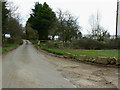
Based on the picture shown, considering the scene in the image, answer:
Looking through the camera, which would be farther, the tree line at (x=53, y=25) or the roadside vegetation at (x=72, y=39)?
the tree line at (x=53, y=25)

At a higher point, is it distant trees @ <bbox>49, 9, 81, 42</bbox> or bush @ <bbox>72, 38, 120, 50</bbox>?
distant trees @ <bbox>49, 9, 81, 42</bbox>

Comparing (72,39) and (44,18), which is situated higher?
(44,18)

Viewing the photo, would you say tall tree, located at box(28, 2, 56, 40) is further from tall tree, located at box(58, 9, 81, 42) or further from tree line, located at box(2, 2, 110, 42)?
tall tree, located at box(58, 9, 81, 42)

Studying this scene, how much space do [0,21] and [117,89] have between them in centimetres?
2189

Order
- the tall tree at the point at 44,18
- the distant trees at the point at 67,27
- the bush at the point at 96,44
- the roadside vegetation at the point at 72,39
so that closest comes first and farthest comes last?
the roadside vegetation at the point at 72,39 → the bush at the point at 96,44 → the distant trees at the point at 67,27 → the tall tree at the point at 44,18

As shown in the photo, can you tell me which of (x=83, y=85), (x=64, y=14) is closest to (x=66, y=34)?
(x=64, y=14)

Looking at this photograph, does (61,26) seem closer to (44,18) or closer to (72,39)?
(72,39)

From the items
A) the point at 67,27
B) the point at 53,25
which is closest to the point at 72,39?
the point at 67,27

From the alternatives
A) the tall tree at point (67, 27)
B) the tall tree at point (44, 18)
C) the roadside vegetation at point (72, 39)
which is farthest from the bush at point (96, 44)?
the tall tree at point (44, 18)

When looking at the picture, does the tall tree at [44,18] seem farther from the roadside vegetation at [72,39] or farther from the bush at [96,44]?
the bush at [96,44]

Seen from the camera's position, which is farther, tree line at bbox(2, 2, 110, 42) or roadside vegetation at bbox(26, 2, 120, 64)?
tree line at bbox(2, 2, 110, 42)

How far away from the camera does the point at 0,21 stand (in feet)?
72.8

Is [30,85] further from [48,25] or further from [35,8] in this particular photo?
[35,8]

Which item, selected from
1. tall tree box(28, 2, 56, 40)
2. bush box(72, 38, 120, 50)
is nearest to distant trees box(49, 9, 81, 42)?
Answer: bush box(72, 38, 120, 50)
